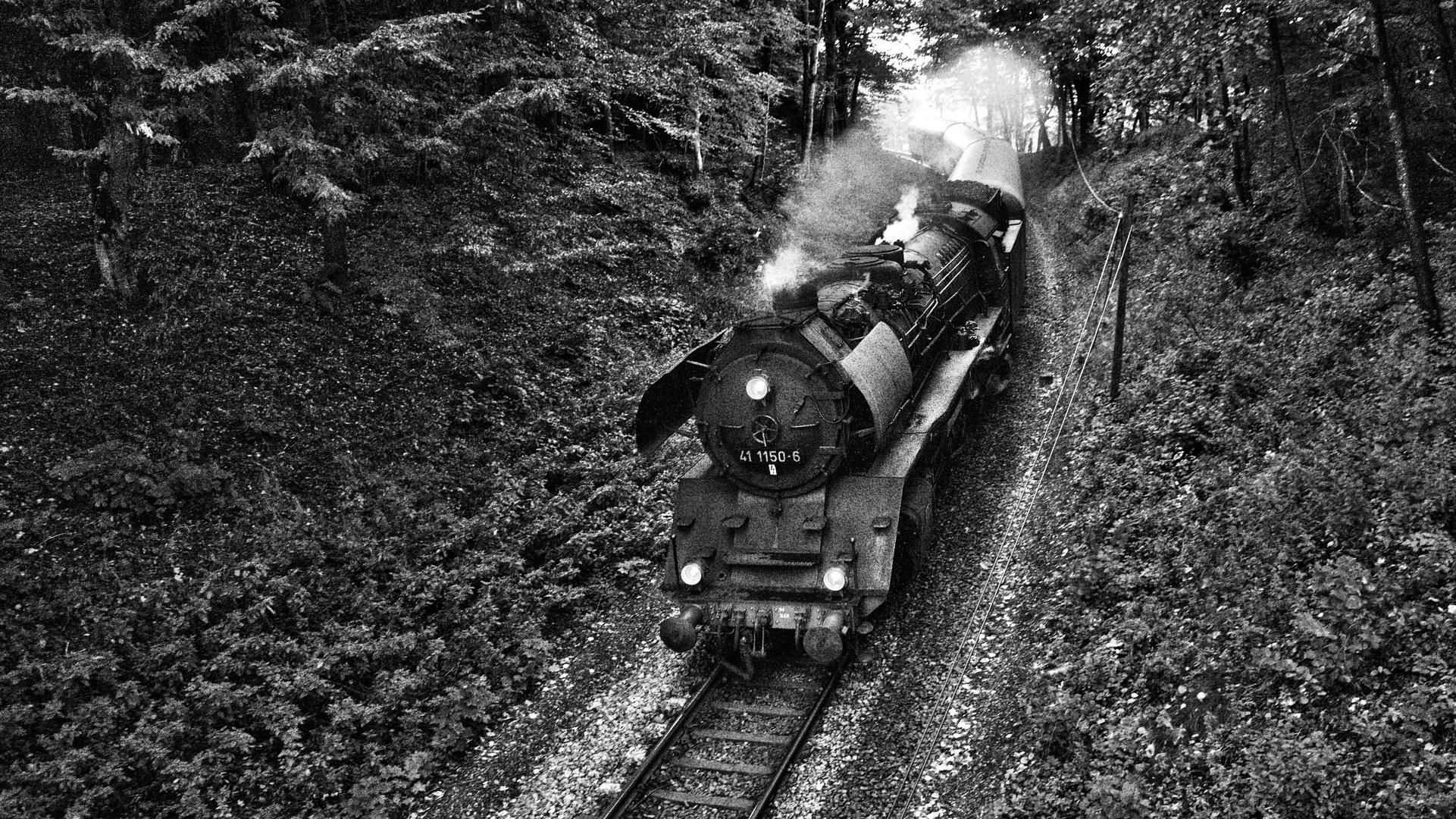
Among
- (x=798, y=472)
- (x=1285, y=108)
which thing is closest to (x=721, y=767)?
(x=798, y=472)

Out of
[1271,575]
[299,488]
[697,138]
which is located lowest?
[299,488]

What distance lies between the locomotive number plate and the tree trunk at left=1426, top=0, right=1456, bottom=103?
26.0ft

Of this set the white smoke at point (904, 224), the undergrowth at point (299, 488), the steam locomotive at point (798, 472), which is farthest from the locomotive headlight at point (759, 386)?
the white smoke at point (904, 224)

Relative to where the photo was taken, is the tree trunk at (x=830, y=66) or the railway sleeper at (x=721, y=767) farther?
the tree trunk at (x=830, y=66)

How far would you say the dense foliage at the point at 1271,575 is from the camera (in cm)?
586

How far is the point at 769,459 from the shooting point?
9414 millimetres

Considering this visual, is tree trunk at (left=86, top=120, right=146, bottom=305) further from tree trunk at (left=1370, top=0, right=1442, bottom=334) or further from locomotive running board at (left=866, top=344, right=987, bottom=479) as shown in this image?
tree trunk at (left=1370, top=0, right=1442, bottom=334)

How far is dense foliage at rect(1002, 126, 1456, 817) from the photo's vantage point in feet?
19.2

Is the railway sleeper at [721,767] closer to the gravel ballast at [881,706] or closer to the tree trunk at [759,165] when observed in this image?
the gravel ballast at [881,706]

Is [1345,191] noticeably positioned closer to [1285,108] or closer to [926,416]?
[1285,108]

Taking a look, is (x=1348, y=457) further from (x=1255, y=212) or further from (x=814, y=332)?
(x=1255, y=212)

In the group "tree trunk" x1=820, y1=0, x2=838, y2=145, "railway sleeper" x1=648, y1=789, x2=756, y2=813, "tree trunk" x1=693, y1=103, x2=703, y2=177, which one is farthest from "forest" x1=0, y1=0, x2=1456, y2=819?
"tree trunk" x1=820, y1=0, x2=838, y2=145

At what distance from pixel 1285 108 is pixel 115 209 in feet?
53.2

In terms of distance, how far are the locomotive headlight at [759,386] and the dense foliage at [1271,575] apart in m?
3.83
